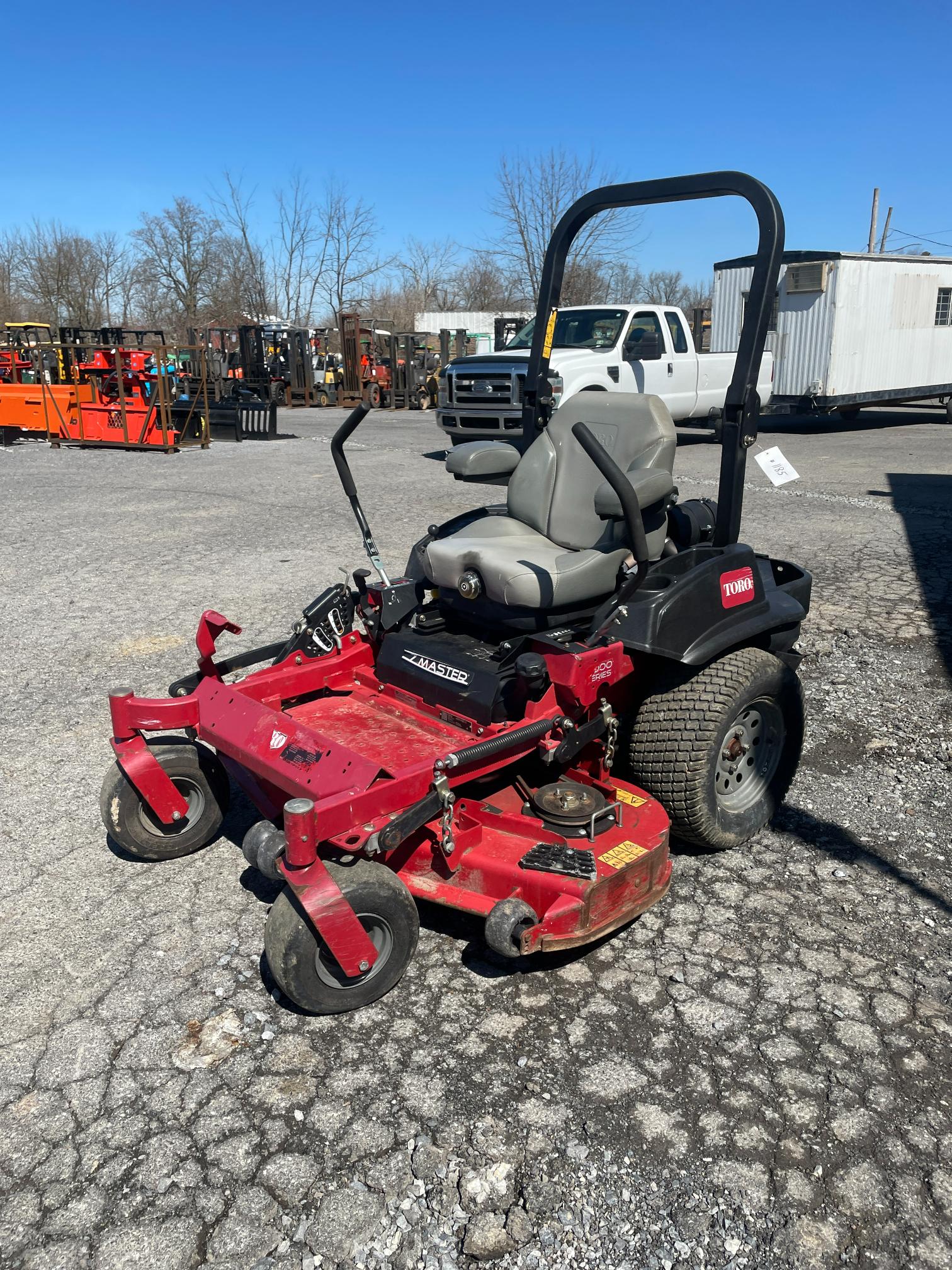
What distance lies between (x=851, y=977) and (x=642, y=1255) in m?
1.23

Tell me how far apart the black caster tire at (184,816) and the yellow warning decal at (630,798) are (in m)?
1.46

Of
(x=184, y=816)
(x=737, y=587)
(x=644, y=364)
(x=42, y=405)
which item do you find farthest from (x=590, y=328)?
(x=184, y=816)

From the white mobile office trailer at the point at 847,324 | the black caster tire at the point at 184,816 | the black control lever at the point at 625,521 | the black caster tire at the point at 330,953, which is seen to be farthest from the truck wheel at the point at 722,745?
the white mobile office trailer at the point at 847,324

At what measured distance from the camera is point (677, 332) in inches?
575

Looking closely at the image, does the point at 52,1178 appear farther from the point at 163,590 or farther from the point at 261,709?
the point at 163,590

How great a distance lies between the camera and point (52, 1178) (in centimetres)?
233

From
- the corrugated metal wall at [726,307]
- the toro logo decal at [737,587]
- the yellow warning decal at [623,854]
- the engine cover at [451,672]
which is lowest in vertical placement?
the yellow warning decal at [623,854]

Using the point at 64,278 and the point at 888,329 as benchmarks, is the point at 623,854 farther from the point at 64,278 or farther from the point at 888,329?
the point at 64,278

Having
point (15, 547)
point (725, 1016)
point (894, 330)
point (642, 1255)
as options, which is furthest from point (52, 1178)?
point (894, 330)

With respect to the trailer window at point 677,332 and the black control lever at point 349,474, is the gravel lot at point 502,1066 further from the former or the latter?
the trailer window at point 677,332

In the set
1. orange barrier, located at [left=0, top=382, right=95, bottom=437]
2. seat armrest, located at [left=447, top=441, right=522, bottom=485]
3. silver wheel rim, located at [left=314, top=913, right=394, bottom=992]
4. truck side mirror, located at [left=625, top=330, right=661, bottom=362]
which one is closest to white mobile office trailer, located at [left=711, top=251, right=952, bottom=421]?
truck side mirror, located at [left=625, top=330, right=661, bottom=362]

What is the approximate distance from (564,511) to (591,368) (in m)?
9.66

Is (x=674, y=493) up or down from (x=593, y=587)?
up

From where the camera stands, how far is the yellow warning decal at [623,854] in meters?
2.99
